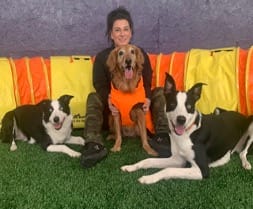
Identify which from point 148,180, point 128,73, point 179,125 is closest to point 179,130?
point 179,125

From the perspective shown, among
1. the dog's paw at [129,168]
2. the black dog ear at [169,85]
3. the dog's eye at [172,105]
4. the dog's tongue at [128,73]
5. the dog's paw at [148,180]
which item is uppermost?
the black dog ear at [169,85]

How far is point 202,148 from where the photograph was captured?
3574 millimetres

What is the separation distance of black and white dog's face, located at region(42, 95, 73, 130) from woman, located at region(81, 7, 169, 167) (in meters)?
0.22

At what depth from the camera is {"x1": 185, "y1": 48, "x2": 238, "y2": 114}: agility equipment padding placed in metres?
4.69

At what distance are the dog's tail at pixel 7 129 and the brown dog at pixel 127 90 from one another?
3.10ft

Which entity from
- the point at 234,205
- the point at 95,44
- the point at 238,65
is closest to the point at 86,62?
the point at 95,44

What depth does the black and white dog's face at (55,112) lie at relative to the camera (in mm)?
4281

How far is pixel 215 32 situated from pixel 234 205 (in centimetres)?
291

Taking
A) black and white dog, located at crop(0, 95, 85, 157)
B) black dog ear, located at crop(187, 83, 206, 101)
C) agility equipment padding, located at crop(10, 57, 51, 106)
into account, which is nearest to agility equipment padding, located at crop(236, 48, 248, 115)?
black dog ear, located at crop(187, 83, 206, 101)

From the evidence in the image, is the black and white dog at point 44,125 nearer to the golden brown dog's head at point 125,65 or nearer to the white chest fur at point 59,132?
the white chest fur at point 59,132

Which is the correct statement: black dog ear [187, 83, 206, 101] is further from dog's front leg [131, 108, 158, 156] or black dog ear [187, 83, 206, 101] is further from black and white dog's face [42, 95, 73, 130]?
black and white dog's face [42, 95, 73, 130]

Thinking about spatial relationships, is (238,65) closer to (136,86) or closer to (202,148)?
(136,86)

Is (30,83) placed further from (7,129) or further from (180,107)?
(180,107)

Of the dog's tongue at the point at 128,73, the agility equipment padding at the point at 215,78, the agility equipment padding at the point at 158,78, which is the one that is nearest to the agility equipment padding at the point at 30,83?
the agility equipment padding at the point at 158,78
